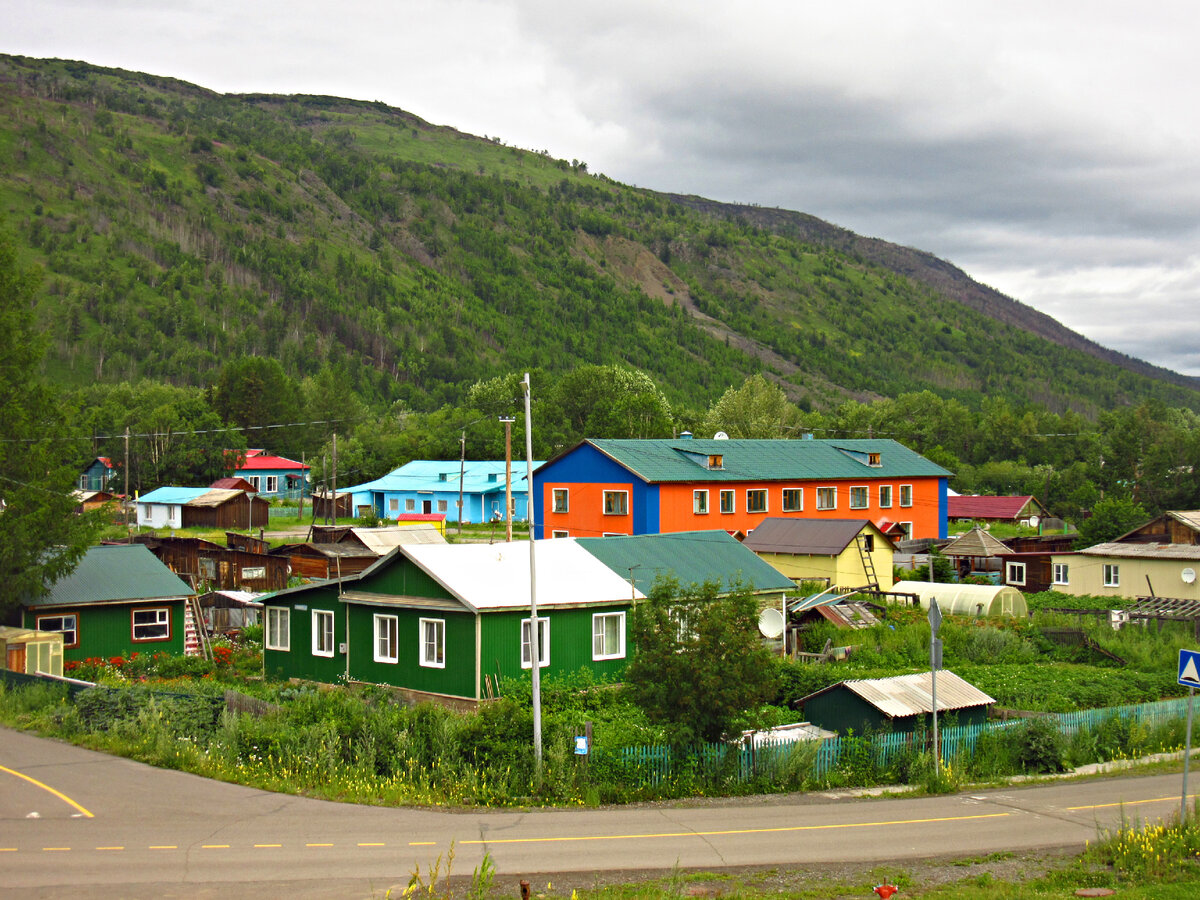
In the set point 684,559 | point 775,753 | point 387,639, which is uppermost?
point 684,559

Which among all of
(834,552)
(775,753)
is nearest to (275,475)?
(834,552)

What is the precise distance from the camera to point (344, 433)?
135m

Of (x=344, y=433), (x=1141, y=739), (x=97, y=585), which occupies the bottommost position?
(x=1141, y=739)

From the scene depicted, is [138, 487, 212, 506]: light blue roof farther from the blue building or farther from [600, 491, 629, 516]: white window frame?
[600, 491, 629, 516]: white window frame

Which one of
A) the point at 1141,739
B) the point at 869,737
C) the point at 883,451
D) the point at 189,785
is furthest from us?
the point at 883,451

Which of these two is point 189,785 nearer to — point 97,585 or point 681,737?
point 681,737

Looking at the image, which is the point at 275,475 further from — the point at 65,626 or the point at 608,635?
the point at 608,635

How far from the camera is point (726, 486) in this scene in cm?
6194

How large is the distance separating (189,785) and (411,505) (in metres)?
76.8

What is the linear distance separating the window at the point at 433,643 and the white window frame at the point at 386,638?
1142 mm

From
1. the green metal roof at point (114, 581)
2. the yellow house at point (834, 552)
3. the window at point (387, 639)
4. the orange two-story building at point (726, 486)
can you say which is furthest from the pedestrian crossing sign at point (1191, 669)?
the orange two-story building at point (726, 486)

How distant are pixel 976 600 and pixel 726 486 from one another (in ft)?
59.1

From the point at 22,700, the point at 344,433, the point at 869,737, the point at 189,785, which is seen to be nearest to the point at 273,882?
the point at 189,785

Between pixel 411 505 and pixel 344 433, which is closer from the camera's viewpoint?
pixel 411 505
